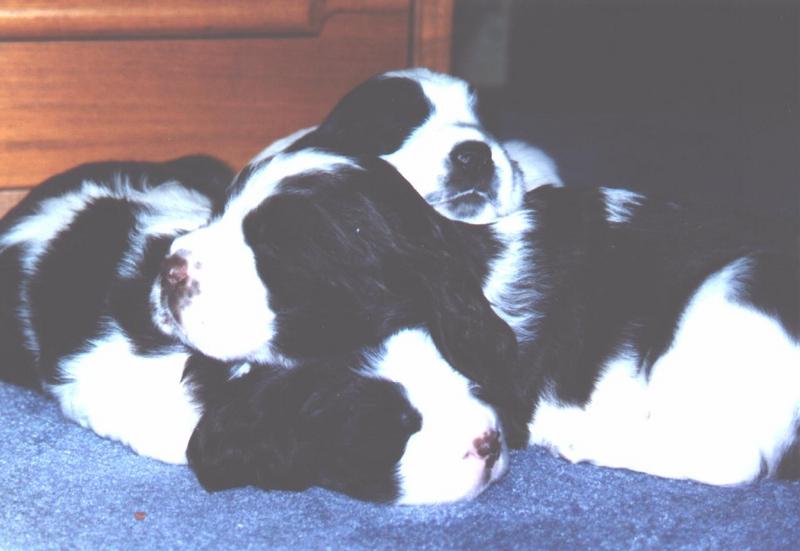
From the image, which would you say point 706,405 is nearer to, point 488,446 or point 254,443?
point 488,446

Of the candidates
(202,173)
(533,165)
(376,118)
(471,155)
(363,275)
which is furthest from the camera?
(533,165)

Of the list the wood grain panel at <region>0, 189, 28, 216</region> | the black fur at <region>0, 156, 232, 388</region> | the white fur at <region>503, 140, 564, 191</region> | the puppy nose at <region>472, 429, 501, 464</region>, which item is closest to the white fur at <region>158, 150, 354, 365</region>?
the black fur at <region>0, 156, 232, 388</region>

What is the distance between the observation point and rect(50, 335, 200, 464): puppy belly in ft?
7.45

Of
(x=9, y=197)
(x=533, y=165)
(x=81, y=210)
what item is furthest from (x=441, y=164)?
(x=9, y=197)

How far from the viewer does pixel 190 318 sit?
2051mm

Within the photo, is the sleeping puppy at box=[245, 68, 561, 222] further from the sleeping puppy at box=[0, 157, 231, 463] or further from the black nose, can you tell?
the sleeping puppy at box=[0, 157, 231, 463]

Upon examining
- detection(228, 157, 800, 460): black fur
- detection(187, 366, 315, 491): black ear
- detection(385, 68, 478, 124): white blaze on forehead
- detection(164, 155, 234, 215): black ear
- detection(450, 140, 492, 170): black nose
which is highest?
detection(385, 68, 478, 124): white blaze on forehead

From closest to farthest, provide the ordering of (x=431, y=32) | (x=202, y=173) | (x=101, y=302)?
(x=101, y=302)
(x=202, y=173)
(x=431, y=32)

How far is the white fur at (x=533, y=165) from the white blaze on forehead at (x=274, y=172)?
0.93 meters

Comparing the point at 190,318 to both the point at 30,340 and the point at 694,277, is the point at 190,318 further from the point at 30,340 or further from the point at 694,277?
the point at 694,277

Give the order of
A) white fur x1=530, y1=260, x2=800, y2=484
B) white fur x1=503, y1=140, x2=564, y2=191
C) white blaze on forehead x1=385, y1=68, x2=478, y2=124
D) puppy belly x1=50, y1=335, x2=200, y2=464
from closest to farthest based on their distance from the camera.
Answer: white fur x1=530, y1=260, x2=800, y2=484 → puppy belly x1=50, y1=335, x2=200, y2=464 → white blaze on forehead x1=385, y1=68, x2=478, y2=124 → white fur x1=503, y1=140, x2=564, y2=191

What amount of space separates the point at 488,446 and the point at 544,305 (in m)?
0.39

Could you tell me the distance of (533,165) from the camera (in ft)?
10.4

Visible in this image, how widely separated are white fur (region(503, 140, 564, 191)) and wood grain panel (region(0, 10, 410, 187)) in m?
0.50
